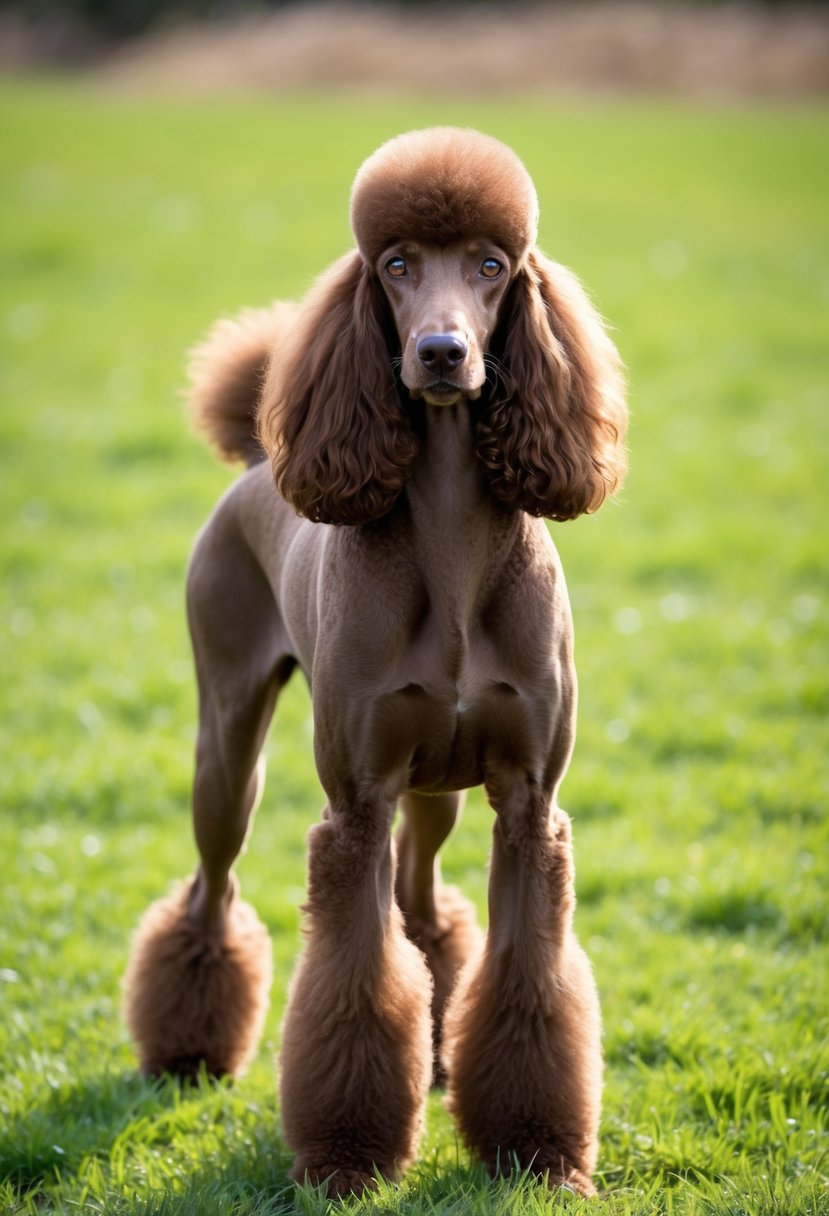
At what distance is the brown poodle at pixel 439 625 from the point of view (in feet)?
9.30

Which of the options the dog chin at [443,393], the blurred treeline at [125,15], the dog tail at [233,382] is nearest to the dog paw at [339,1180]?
the dog chin at [443,393]

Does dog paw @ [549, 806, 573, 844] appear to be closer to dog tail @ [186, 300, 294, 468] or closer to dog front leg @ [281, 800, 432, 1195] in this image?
dog front leg @ [281, 800, 432, 1195]

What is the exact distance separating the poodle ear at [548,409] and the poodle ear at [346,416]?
209 mm

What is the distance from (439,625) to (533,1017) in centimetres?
89

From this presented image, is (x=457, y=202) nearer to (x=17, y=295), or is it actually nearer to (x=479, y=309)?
(x=479, y=309)

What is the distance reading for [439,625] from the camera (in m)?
2.99

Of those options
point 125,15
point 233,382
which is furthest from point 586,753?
point 125,15

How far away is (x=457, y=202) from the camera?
2.74 meters

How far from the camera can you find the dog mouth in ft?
8.85

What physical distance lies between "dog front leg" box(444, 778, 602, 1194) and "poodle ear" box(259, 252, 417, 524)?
0.72m

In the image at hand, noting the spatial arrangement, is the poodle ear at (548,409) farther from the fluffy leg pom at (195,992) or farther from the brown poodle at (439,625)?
the fluffy leg pom at (195,992)

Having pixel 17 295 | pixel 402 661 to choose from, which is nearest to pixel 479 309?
pixel 402 661

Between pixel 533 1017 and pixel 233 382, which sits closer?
pixel 533 1017

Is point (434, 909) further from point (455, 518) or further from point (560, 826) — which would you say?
point (455, 518)
